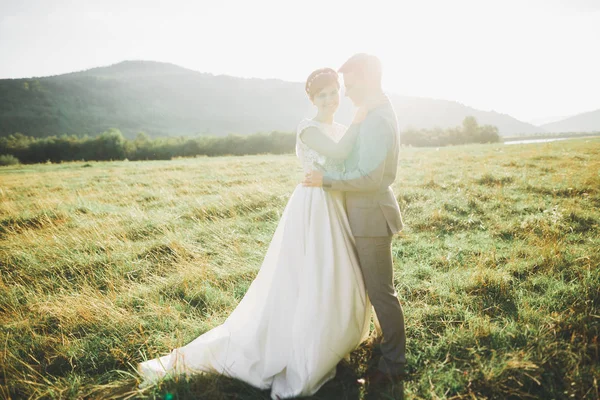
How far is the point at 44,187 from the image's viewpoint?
13625mm

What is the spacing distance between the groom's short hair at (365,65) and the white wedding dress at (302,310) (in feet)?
1.89

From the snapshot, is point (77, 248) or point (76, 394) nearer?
point (76, 394)

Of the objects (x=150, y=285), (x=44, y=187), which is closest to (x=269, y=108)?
(x=44, y=187)

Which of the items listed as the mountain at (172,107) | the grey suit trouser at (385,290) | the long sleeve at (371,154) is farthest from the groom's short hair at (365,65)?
the mountain at (172,107)

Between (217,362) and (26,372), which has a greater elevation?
(217,362)

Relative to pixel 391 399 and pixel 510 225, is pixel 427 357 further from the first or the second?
pixel 510 225

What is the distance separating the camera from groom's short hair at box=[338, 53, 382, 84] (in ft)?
7.77

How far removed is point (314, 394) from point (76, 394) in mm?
2267

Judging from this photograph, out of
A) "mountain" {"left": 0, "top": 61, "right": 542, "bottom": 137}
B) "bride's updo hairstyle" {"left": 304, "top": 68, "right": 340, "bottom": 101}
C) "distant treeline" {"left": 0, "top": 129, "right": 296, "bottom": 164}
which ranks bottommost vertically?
"bride's updo hairstyle" {"left": 304, "top": 68, "right": 340, "bottom": 101}

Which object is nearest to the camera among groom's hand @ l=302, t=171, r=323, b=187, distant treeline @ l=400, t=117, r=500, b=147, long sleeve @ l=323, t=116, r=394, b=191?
long sleeve @ l=323, t=116, r=394, b=191

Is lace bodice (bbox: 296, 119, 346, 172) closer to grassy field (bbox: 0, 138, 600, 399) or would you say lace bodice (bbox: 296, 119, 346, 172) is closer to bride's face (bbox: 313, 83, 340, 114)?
bride's face (bbox: 313, 83, 340, 114)

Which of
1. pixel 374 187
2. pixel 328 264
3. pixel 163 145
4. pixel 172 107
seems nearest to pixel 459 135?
pixel 163 145

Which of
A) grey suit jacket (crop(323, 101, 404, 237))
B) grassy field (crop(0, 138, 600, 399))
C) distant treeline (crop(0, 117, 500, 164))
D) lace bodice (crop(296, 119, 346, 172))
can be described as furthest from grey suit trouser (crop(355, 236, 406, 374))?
distant treeline (crop(0, 117, 500, 164))

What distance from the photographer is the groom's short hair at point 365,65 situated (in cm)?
237
